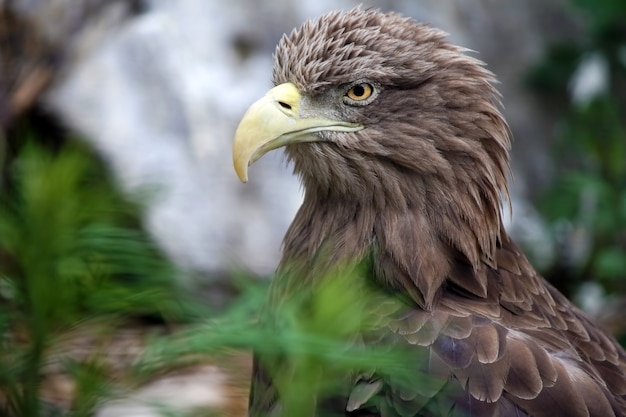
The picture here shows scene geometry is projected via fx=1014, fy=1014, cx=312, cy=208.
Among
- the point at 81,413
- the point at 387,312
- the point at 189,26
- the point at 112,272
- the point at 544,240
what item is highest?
the point at 189,26

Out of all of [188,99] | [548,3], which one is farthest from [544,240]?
[188,99]

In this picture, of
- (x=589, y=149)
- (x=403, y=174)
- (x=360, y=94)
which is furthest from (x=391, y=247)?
(x=589, y=149)

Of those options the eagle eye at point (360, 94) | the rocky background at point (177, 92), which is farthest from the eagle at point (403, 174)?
the rocky background at point (177, 92)

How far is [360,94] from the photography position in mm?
2797

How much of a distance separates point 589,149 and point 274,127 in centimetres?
276

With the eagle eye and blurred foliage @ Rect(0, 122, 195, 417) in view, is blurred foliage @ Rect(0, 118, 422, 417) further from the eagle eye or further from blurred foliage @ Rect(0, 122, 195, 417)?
the eagle eye

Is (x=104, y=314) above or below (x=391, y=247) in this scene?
above

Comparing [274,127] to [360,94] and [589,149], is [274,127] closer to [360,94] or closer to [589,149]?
[360,94]

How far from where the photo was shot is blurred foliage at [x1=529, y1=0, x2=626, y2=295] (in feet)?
15.8

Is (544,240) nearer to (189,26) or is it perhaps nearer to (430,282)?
(189,26)

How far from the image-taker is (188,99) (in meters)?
4.87

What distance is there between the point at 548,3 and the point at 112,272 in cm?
444

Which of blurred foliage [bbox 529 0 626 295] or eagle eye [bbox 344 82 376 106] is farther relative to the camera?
blurred foliage [bbox 529 0 626 295]

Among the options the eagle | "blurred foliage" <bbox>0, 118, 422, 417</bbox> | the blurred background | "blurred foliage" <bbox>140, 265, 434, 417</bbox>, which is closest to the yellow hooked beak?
the eagle
